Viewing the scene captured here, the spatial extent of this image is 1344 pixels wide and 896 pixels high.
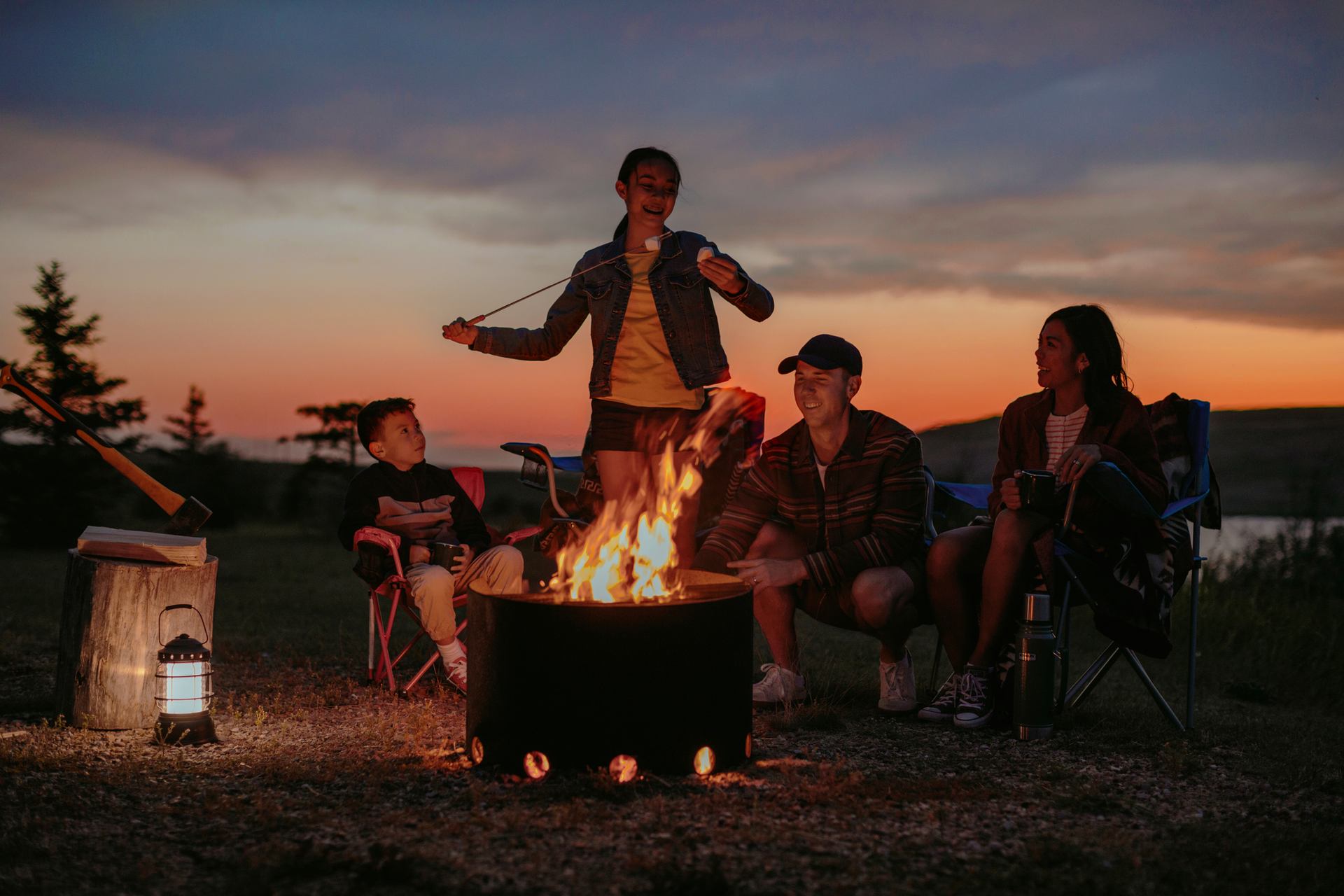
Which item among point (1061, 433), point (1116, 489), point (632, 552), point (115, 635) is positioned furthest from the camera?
point (1061, 433)

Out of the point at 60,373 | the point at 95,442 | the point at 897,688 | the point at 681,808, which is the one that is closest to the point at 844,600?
the point at 897,688

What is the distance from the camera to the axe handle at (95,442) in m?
→ 3.87

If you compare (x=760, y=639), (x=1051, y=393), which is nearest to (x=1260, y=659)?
(x=760, y=639)

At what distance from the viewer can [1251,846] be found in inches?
102

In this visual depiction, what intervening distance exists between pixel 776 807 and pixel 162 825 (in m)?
1.51

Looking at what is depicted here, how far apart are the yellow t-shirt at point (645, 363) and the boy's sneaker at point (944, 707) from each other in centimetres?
139

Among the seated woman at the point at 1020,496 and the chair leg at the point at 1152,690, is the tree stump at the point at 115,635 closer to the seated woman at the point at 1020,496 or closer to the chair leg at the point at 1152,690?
the seated woman at the point at 1020,496

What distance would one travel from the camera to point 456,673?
4.28m

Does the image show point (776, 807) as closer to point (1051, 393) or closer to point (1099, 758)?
point (1099, 758)

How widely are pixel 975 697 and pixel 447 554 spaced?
2022 millimetres

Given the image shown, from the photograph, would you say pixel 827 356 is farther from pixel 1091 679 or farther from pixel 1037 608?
pixel 1091 679

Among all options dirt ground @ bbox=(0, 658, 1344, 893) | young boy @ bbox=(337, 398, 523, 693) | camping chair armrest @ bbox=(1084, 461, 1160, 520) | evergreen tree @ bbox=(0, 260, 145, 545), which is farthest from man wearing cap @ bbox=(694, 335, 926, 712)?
evergreen tree @ bbox=(0, 260, 145, 545)

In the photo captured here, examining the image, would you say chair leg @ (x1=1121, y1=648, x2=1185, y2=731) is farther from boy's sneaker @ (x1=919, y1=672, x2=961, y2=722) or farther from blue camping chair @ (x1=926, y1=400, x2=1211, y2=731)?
boy's sneaker @ (x1=919, y1=672, x2=961, y2=722)

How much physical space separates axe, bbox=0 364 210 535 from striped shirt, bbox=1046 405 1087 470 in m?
3.02
